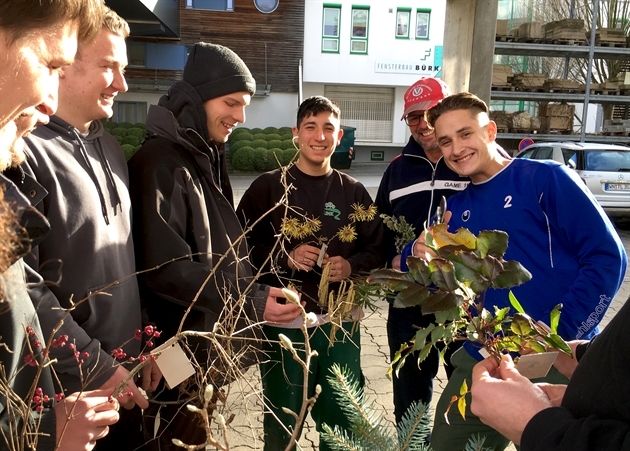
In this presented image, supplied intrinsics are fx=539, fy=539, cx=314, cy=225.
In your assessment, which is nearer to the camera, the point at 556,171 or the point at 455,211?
the point at 556,171

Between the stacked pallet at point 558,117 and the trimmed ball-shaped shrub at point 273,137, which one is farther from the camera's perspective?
the trimmed ball-shaped shrub at point 273,137

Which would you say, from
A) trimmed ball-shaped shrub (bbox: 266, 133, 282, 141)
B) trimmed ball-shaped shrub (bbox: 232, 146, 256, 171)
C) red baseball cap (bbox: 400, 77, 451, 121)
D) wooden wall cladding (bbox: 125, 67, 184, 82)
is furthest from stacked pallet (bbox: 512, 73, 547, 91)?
wooden wall cladding (bbox: 125, 67, 184, 82)

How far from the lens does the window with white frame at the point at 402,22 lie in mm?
25312

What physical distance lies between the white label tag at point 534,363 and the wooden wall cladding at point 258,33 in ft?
79.6

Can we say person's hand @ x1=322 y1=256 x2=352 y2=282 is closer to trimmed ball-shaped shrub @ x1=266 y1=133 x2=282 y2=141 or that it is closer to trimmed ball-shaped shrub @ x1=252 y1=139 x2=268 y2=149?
trimmed ball-shaped shrub @ x1=252 y1=139 x2=268 y2=149

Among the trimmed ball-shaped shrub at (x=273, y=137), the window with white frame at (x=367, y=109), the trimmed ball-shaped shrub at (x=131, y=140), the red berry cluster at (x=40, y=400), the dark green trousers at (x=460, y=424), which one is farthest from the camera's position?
the window with white frame at (x=367, y=109)

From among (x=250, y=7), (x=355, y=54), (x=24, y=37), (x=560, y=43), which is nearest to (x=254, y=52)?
(x=250, y=7)

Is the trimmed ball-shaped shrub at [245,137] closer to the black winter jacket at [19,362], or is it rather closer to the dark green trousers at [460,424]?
the dark green trousers at [460,424]

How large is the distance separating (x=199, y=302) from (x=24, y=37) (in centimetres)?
144

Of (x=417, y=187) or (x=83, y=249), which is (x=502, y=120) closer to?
(x=417, y=187)

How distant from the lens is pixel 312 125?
319 cm

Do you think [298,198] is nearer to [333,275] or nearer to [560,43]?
[333,275]

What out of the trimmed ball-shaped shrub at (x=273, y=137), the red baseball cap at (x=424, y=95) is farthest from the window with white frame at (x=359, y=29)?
the red baseball cap at (x=424, y=95)

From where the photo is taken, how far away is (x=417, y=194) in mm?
3230
